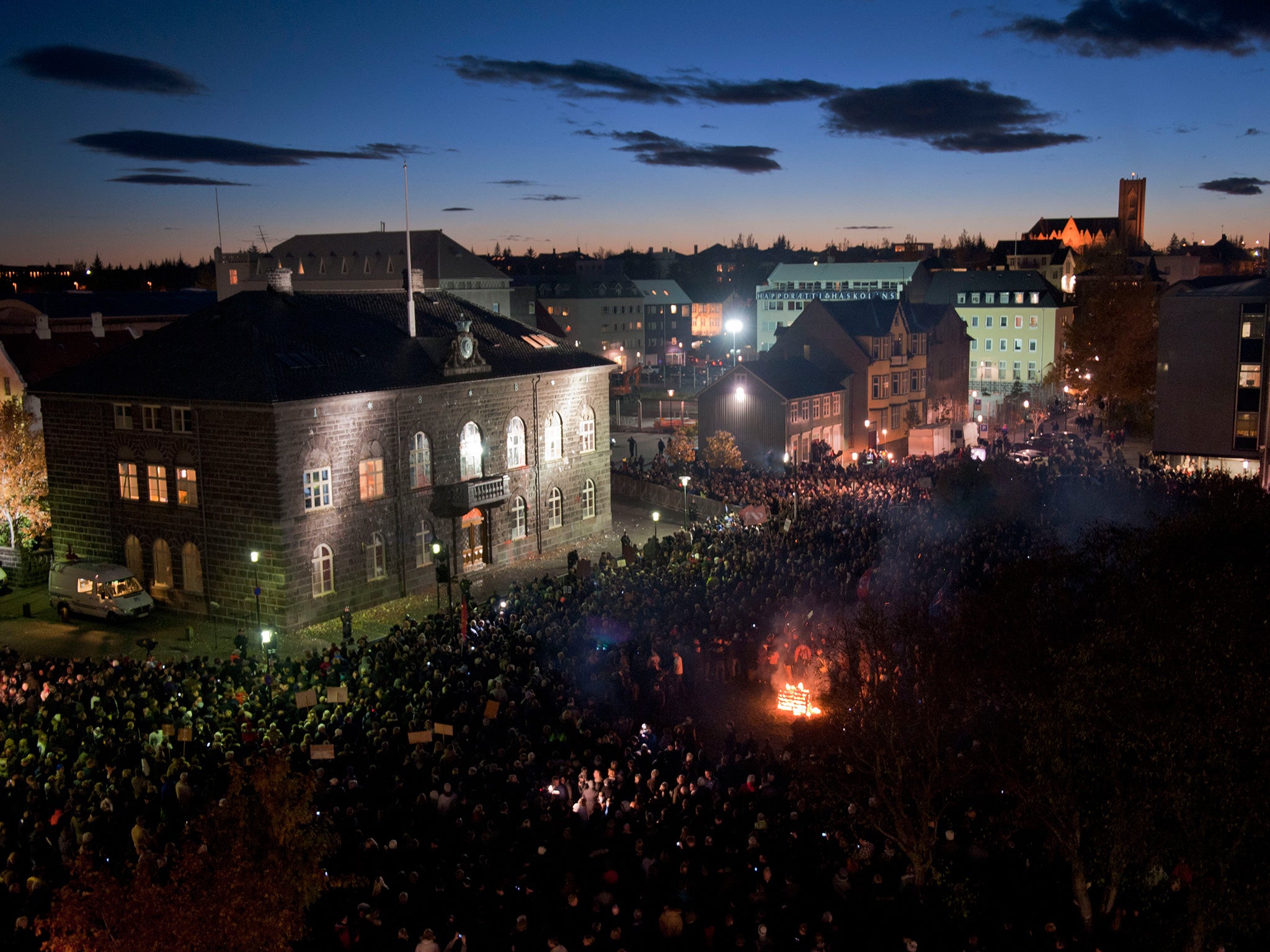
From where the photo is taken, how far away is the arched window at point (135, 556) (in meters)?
33.7

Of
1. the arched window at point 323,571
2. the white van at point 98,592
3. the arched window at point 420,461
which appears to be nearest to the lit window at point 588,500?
the arched window at point 420,461

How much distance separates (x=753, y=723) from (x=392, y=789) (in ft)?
27.4

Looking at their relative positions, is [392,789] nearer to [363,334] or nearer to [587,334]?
[363,334]

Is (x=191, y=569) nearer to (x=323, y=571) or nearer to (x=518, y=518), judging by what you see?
(x=323, y=571)

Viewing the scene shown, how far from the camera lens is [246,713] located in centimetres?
2105

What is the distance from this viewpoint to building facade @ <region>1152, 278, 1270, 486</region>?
4550cm

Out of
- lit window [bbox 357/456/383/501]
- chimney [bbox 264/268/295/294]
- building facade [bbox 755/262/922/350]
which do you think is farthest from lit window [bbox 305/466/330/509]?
building facade [bbox 755/262/922/350]

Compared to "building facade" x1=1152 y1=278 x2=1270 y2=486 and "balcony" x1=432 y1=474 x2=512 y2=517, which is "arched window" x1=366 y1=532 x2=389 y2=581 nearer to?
"balcony" x1=432 y1=474 x2=512 y2=517

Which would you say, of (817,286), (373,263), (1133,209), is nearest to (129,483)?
(373,263)

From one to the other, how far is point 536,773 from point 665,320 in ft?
353

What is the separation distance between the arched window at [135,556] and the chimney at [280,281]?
9.19 metres

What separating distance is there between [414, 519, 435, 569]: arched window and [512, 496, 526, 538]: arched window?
4294 mm

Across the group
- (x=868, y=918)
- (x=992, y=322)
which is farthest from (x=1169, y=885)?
(x=992, y=322)

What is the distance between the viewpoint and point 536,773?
18891 mm
